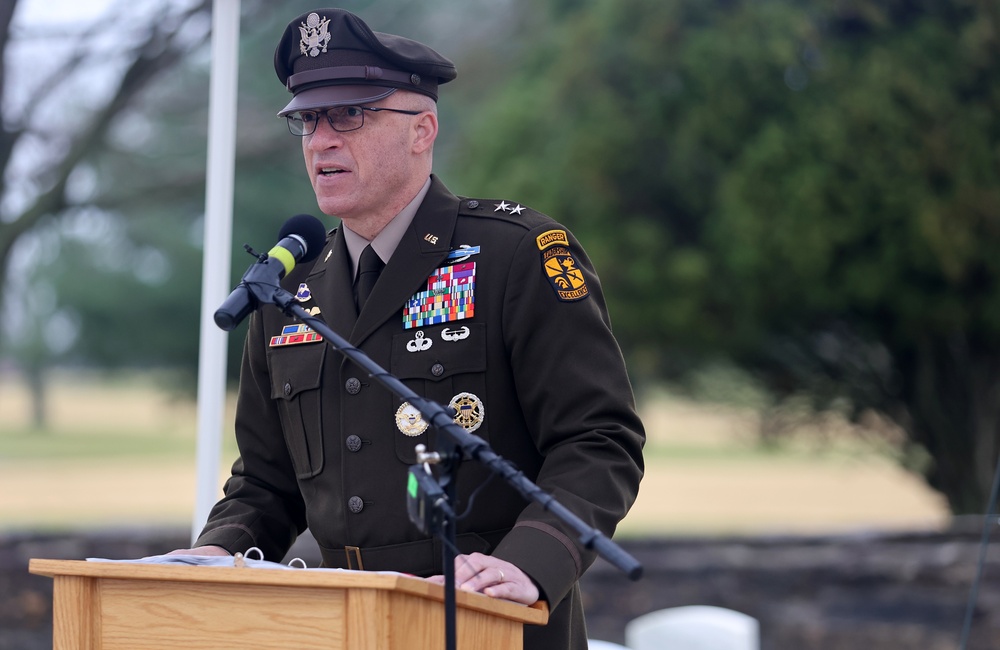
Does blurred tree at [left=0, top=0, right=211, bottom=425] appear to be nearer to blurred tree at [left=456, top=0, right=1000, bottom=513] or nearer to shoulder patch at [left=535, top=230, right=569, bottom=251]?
blurred tree at [left=456, top=0, right=1000, bottom=513]

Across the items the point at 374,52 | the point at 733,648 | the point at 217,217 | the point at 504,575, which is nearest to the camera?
the point at 504,575

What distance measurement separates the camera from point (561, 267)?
96.5 inches

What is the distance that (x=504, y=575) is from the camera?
204cm

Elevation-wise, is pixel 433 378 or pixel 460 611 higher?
pixel 433 378

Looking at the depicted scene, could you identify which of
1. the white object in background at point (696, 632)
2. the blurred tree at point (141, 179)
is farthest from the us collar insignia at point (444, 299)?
the blurred tree at point (141, 179)

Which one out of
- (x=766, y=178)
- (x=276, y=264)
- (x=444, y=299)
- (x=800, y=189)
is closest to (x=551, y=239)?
(x=444, y=299)

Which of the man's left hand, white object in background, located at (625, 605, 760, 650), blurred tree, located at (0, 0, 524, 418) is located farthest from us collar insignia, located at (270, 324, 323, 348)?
blurred tree, located at (0, 0, 524, 418)

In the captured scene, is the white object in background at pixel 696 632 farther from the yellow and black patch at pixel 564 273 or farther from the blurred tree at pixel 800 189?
A: the blurred tree at pixel 800 189

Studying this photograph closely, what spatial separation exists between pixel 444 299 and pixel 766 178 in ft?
18.2

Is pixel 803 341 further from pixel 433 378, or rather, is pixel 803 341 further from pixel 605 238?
pixel 433 378

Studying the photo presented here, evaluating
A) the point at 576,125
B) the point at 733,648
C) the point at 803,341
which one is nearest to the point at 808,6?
the point at 576,125

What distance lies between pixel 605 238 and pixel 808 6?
197cm

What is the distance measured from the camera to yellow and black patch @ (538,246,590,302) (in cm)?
240

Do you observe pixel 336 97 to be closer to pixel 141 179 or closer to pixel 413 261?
pixel 413 261
